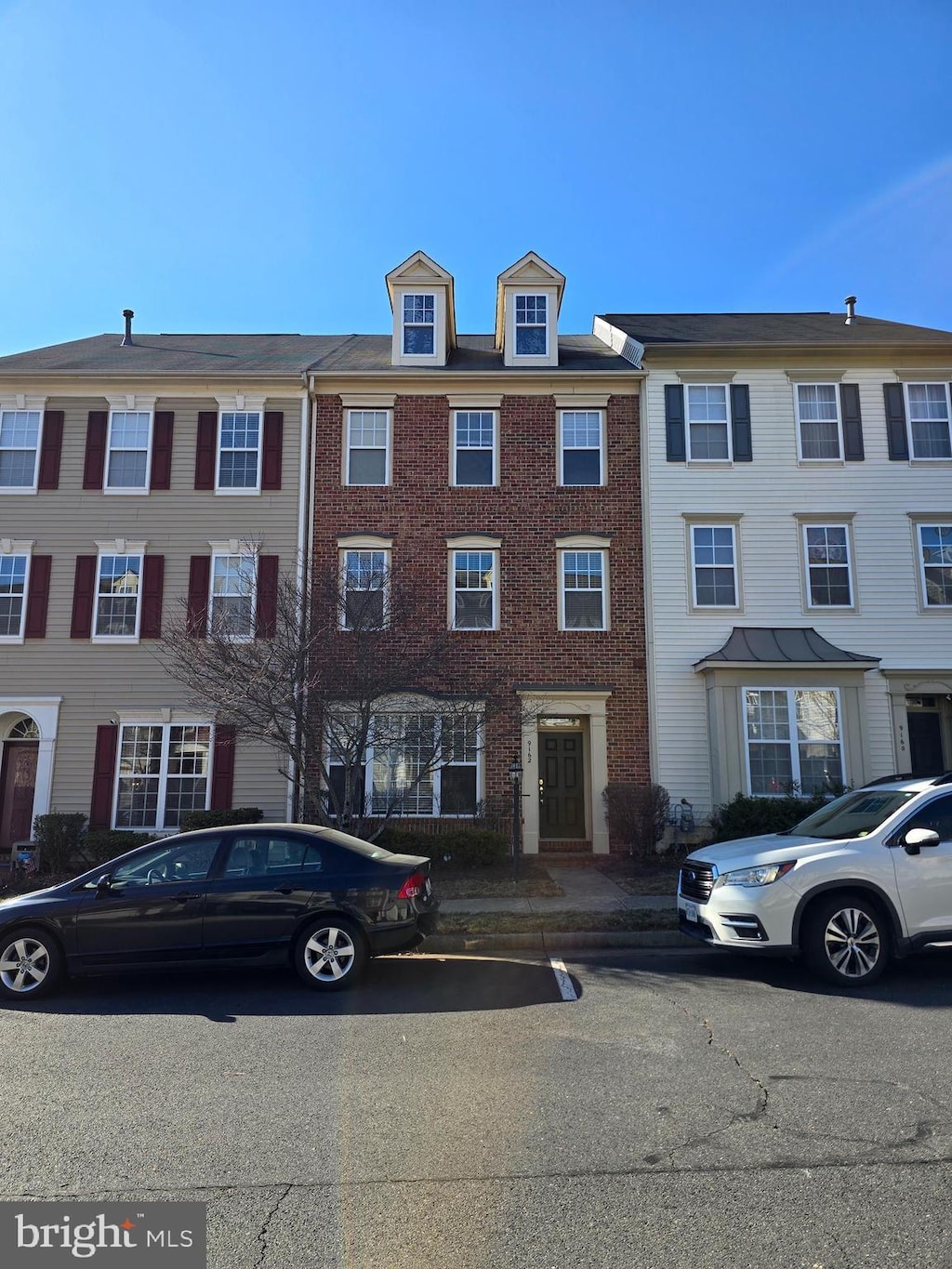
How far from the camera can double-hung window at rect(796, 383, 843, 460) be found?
17.1m

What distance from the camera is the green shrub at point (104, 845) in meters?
14.9

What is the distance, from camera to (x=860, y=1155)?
408 cm

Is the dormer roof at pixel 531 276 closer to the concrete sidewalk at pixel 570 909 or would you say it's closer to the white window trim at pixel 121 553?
the white window trim at pixel 121 553

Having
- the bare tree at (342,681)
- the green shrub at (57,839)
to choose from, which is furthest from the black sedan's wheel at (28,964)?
the green shrub at (57,839)

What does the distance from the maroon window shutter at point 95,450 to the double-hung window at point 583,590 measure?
357 inches

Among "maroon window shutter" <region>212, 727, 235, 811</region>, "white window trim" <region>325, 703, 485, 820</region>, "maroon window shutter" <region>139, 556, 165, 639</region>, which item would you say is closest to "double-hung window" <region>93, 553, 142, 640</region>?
"maroon window shutter" <region>139, 556, 165, 639</region>

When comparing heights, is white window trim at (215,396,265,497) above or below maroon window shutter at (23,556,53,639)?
above

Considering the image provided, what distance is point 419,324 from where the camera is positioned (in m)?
18.2

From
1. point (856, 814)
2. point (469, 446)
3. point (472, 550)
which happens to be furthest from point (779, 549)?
point (856, 814)

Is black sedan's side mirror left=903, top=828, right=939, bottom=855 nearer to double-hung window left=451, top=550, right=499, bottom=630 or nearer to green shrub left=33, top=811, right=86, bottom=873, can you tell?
double-hung window left=451, top=550, right=499, bottom=630

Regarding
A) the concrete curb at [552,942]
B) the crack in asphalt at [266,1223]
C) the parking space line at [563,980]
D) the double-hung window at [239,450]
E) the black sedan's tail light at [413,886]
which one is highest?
the double-hung window at [239,450]

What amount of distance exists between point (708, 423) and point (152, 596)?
11.1 meters

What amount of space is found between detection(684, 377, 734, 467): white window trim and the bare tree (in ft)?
19.6

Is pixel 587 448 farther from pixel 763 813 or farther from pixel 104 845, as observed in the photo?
pixel 104 845
